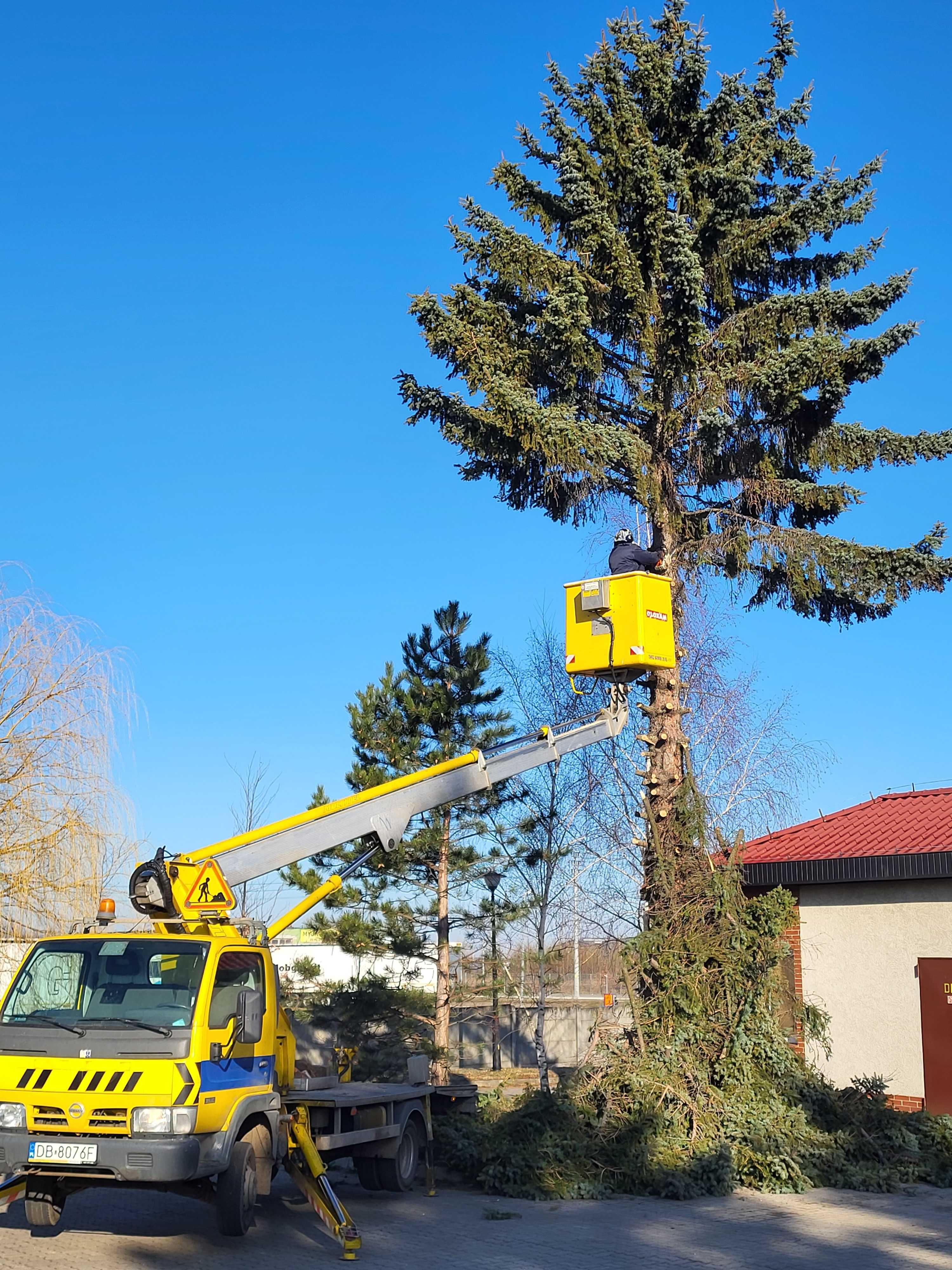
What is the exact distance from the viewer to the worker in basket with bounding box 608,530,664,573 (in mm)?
13844

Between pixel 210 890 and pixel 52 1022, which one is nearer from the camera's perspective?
pixel 52 1022

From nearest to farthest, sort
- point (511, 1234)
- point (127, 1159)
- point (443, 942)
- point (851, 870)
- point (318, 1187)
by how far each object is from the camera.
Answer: point (127, 1159)
point (318, 1187)
point (511, 1234)
point (851, 870)
point (443, 942)

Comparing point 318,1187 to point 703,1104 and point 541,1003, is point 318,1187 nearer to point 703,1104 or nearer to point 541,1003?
point 703,1104

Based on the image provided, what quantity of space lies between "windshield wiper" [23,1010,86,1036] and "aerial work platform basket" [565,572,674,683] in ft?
20.5

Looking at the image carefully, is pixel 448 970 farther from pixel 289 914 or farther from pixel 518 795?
pixel 289 914

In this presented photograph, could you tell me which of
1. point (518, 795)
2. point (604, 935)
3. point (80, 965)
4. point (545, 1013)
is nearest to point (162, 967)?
point (80, 965)

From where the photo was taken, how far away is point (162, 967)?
31.6 ft

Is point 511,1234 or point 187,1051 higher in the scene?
point 187,1051

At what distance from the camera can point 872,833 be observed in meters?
17.7

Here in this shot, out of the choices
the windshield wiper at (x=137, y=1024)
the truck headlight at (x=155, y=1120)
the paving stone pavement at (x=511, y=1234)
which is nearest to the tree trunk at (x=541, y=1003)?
the paving stone pavement at (x=511, y=1234)

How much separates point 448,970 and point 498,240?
655 inches

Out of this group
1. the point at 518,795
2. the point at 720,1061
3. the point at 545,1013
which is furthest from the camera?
the point at 545,1013

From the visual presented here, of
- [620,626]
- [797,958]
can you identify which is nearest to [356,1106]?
[620,626]

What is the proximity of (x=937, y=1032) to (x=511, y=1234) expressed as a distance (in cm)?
753
